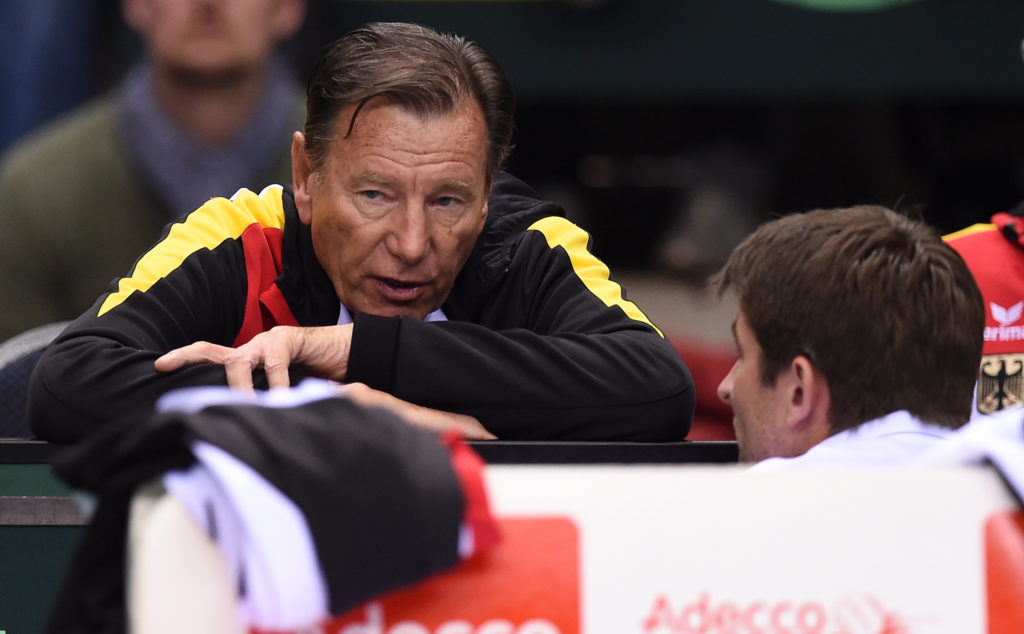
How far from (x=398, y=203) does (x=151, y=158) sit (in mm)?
2237

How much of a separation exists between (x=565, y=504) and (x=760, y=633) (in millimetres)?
242

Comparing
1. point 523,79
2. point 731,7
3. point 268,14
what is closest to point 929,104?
point 731,7

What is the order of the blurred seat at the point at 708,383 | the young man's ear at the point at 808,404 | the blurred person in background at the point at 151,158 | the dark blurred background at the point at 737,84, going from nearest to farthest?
the young man's ear at the point at 808,404
the blurred person in background at the point at 151,158
the blurred seat at the point at 708,383
the dark blurred background at the point at 737,84

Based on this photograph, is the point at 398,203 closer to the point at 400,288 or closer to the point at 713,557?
the point at 400,288

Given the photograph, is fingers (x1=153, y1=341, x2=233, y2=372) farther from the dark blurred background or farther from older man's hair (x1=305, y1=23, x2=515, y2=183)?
the dark blurred background

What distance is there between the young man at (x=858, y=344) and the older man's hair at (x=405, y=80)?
64cm

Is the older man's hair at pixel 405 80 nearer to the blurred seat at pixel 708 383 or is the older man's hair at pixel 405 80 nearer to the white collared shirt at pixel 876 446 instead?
the white collared shirt at pixel 876 446

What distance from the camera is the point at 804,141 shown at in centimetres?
705

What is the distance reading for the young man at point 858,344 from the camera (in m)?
1.71

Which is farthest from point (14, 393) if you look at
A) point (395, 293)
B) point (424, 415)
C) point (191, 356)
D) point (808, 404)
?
point (808, 404)

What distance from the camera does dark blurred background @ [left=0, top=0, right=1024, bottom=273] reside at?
5172 millimetres

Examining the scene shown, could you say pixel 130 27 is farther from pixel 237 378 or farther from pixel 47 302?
pixel 237 378

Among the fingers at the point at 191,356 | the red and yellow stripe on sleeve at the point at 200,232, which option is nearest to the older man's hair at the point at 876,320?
the fingers at the point at 191,356

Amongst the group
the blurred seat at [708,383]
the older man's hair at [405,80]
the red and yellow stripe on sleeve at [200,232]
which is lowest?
the blurred seat at [708,383]
